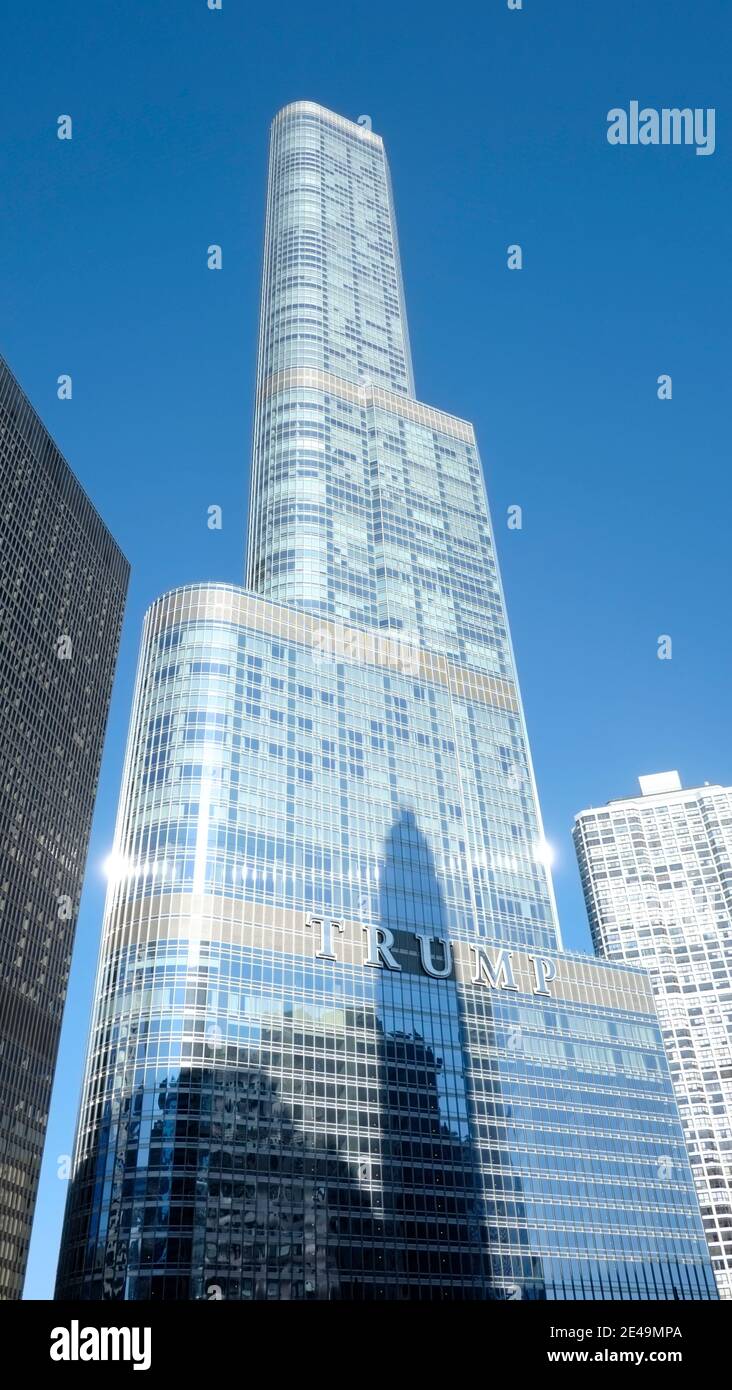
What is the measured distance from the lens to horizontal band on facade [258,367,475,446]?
17062cm

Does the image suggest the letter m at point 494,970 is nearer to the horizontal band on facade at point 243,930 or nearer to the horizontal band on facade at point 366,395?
the horizontal band on facade at point 243,930

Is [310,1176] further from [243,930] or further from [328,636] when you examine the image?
[328,636]

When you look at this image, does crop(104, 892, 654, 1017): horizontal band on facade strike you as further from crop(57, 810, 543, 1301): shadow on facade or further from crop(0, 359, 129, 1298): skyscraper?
crop(0, 359, 129, 1298): skyscraper

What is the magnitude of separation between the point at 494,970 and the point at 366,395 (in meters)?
98.9

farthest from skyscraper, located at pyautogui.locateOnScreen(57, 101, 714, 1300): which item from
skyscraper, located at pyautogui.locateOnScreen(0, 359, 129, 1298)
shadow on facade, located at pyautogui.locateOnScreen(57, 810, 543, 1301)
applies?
skyscraper, located at pyautogui.locateOnScreen(0, 359, 129, 1298)

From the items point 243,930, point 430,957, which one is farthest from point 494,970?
point 243,930

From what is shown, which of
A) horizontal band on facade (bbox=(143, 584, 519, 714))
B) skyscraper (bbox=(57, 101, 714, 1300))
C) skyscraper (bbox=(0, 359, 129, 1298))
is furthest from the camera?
skyscraper (bbox=(0, 359, 129, 1298))

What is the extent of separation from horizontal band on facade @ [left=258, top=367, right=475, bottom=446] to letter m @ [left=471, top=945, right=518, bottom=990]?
93938 millimetres

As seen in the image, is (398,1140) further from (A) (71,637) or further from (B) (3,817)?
(A) (71,637)

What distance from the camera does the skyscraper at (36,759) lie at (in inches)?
5743

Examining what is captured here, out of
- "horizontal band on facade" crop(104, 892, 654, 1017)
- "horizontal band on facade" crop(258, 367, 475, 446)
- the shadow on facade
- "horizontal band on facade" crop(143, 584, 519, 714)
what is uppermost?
"horizontal band on facade" crop(258, 367, 475, 446)

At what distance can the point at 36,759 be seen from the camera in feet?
542

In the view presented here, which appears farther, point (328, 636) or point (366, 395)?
point (366, 395)
